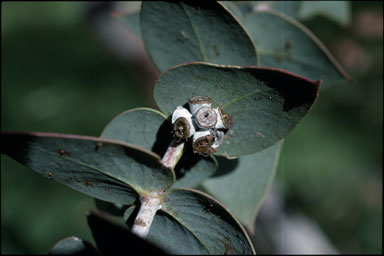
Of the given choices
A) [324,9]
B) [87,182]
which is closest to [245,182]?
[87,182]

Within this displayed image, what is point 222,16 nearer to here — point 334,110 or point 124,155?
point 124,155

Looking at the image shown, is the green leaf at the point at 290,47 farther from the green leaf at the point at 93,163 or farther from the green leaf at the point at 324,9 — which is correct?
the green leaf at the point at 93,163

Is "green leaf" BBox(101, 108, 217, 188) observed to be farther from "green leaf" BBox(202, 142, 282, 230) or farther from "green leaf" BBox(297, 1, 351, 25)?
"green leaf" BBox(297, 1, 351, 25)

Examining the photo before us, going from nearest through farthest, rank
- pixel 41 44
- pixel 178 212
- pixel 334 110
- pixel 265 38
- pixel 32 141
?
pixel 32 141, pixel 178 212, pixel 265 38, pixel 334 110, pixel 41 44

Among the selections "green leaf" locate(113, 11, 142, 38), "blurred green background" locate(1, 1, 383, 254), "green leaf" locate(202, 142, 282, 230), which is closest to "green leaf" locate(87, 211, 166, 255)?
"green leaf" locate(202, 142, 282, 230)

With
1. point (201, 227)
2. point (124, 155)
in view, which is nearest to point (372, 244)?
point (201, 227)

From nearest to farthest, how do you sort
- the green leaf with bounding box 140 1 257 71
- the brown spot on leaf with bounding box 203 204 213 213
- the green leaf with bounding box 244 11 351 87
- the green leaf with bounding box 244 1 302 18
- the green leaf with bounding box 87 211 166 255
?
the green leaf with bounding box 87 211 166 255
the brown spot on leaf with bounding box 203 204 213 213
the green leaf with bounding box 140 1 257 71
the green leaf with bounding box 244 11 351 87
the green leaf with bounding box 244 1 302 18

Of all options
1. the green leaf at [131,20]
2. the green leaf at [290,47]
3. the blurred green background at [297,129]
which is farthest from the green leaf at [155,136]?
the blurred green background at [297,129]
